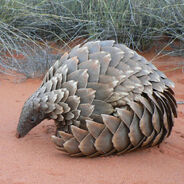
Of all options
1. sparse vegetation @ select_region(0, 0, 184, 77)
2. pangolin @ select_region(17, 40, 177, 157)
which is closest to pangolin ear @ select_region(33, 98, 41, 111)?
pangolin @ select_region(17, 40, 177, 157)

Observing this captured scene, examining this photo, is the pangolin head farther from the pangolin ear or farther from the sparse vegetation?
the sparse vegetation

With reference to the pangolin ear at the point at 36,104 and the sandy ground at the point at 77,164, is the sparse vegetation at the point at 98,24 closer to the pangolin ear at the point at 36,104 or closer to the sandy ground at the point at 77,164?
the sandy ground at the point at 77,164

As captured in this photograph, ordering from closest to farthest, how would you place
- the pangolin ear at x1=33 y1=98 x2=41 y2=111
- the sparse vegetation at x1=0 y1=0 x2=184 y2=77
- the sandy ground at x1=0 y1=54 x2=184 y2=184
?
the sandy ground at x1=0 y1=54 x2=184 y2=184
the pangolin ear at x1=33 y1=98 x2=41 y2=111
the sparse vegetation at x1=0 y1=0 x2=184 y2=77

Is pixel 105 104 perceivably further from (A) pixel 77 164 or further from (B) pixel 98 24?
(B) pixel 98 24

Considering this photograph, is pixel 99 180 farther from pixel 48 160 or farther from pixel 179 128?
pixel 179 128

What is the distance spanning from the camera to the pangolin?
291cm

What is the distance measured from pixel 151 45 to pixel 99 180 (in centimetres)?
407

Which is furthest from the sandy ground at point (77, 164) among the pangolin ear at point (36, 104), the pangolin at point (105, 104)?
the pangolin ear at point (36, 104)

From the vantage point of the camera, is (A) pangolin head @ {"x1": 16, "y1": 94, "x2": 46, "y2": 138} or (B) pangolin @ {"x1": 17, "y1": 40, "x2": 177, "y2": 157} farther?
(A) pangolin head @ {"x1": 16, "y1": 94, "x2": 46, "y2": 138}

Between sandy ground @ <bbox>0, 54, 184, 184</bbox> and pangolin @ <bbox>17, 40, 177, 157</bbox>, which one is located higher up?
pangolin @ <bbox>17, 40, 177, 157</bbox>

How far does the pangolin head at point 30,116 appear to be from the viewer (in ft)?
10.2

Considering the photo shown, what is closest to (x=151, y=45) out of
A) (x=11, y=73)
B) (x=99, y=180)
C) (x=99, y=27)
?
(x=99, y=27)

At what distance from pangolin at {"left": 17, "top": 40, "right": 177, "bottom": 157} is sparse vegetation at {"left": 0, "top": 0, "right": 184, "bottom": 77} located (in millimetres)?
2487

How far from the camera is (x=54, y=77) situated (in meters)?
3.16
